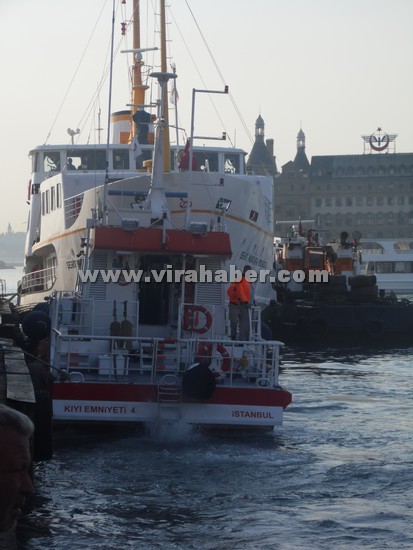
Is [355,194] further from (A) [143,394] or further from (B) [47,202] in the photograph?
(A) [143,394]

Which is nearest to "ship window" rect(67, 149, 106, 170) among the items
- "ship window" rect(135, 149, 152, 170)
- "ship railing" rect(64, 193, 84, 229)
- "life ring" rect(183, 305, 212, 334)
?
"ship window" rect(135, 149, 152, 170)

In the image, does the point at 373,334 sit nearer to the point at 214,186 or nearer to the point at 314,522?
→ the point at 214,186

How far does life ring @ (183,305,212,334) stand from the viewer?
683 inches

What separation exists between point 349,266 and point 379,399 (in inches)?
1003

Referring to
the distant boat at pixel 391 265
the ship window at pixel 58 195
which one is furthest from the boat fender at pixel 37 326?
the distant boat at pixel 391 265

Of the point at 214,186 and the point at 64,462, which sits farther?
the point at 214,186

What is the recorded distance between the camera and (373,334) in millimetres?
38750

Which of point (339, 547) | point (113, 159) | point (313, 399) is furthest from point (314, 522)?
point (113, 159)

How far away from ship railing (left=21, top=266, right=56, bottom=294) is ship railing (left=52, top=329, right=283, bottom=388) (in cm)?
1130

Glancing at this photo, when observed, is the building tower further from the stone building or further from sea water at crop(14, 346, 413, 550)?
sea water at crop(14, 346, 413, 550)

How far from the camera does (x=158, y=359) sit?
16375 mm

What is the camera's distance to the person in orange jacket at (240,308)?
17.3 m

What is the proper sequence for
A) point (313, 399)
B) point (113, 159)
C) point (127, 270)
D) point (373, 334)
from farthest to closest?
point (373, 334), point (113, 159), point (313, 399), point (127, 270)

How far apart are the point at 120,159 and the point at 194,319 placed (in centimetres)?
1475
